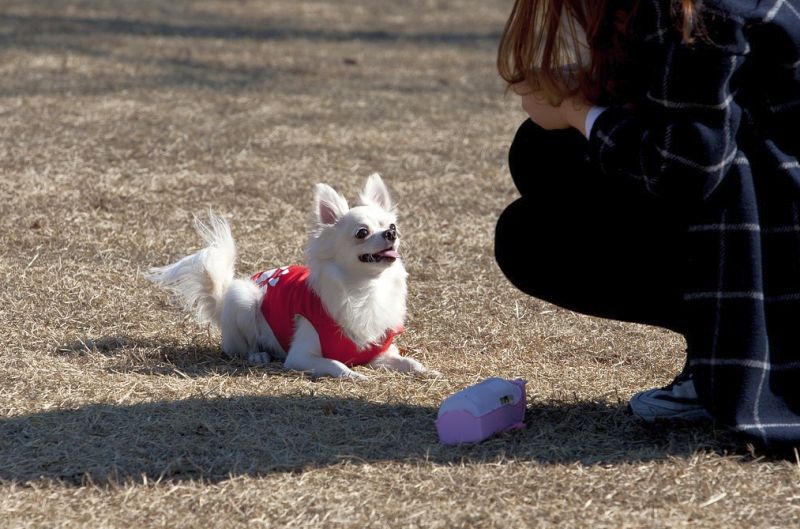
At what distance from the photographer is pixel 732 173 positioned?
2.51 metres

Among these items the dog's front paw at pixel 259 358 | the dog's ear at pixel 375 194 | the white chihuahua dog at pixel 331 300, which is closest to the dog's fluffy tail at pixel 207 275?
the white chihuahua dog at pixel 331 300

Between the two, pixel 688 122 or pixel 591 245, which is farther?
pixel 591 245

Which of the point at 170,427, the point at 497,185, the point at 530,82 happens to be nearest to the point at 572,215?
the point at 530,82

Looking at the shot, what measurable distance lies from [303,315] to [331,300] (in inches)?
4.7

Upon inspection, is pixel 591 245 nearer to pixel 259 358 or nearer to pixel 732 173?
pixel 732 173

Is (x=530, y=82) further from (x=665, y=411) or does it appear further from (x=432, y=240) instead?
(x=432, y=240)

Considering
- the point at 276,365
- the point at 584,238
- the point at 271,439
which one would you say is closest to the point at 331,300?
the point at 276,365

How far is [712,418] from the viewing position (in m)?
2.89

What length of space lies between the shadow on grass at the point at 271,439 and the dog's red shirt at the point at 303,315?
415 millimetres

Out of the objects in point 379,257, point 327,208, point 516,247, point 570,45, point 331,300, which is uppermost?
point 570,45

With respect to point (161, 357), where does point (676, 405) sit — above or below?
above

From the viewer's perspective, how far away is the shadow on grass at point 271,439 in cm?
271

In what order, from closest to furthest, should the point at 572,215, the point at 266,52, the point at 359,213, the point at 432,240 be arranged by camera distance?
the point at 572,215 < the point at 359,213 < the point at 432,240 < the point at 266,52

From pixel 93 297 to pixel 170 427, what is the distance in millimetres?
1310
